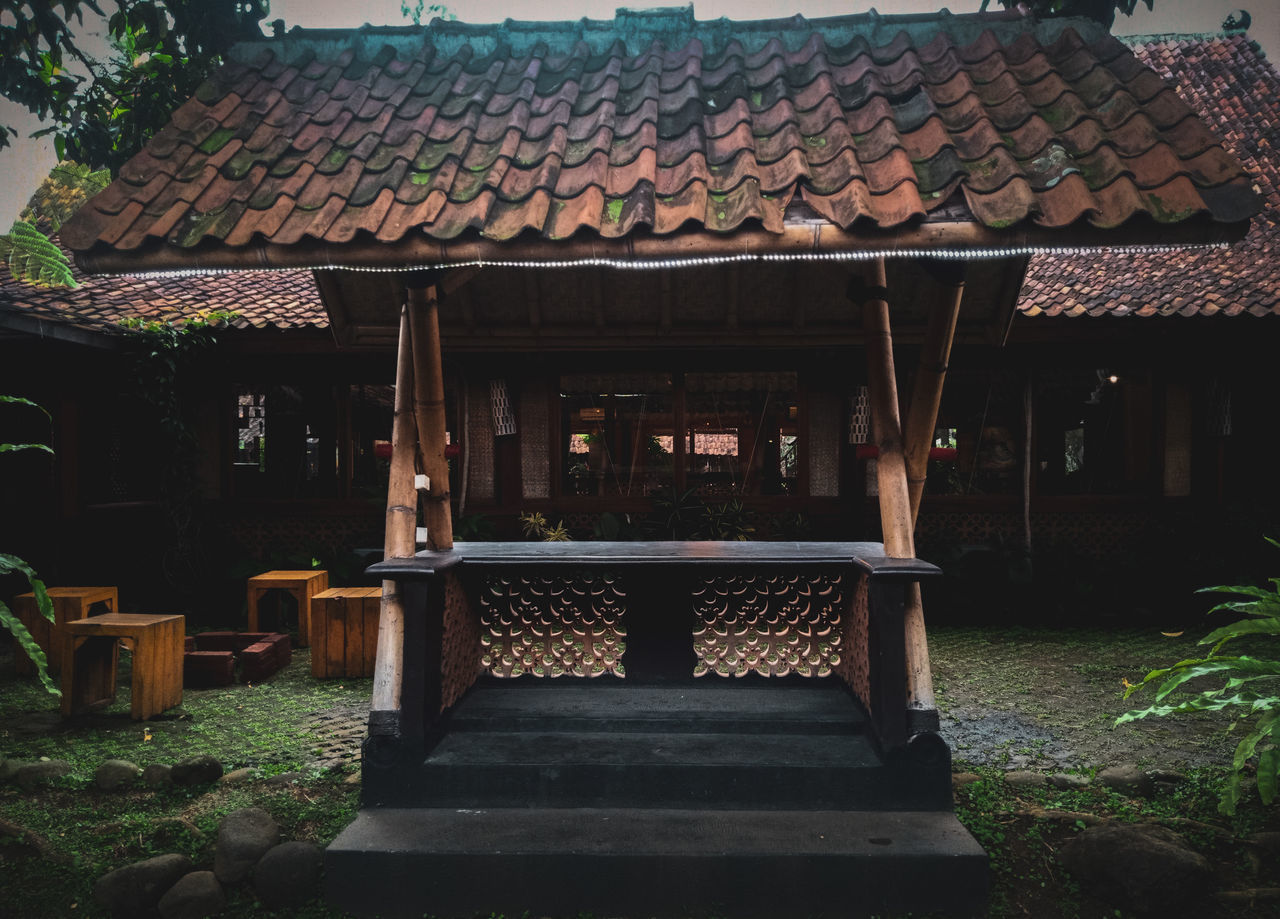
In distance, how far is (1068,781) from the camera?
163 inches

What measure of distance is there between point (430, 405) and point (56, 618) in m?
4.71

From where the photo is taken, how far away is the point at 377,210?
3115 millimetres

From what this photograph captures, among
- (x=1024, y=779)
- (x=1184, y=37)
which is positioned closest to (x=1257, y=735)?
(x=1024, y=779)

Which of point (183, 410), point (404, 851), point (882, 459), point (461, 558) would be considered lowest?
point (404, 851)

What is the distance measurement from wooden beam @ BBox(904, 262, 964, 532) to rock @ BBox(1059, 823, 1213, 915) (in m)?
1.48

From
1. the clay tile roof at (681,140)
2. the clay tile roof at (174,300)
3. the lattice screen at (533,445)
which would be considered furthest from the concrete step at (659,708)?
the lattice screen at (533,445)

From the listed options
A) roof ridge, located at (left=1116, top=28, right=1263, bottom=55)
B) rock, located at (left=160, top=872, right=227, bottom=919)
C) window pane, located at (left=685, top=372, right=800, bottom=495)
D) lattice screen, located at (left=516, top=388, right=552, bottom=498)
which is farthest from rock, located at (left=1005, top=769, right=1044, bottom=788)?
roof ridge, located at (left=1116, top=28, right=1263, bottom=55)

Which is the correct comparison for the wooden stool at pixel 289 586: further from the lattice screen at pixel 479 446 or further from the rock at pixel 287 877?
the rock at pixel 287 877

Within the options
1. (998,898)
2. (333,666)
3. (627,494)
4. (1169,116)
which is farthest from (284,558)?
(1169,116)

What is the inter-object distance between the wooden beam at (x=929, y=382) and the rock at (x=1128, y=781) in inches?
72.6

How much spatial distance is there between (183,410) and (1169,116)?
1019cm

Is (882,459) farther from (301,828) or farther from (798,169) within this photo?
(301,828)

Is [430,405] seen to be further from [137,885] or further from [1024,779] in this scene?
[1024,779]

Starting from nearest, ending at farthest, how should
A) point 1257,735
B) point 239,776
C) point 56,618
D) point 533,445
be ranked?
point 1257,735 → point 239,776 → point 56,618 → point 533,445
